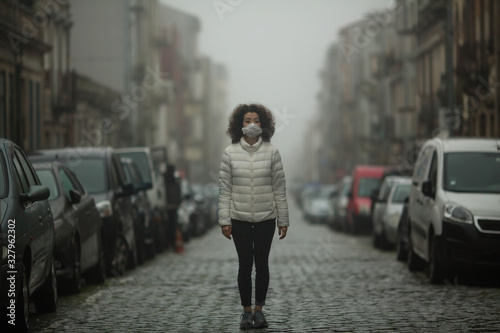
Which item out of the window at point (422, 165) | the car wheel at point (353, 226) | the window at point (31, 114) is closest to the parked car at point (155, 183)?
the window at point (422, 165)

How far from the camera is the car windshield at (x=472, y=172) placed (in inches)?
668

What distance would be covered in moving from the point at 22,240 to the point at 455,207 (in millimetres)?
7066

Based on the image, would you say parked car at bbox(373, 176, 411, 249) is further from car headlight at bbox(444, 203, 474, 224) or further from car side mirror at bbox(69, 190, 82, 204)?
car side mirror at bbox(69, 190, 82, 204)

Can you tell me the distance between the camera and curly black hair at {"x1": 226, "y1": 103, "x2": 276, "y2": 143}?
11.5 meters

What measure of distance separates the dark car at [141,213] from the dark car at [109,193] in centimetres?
80

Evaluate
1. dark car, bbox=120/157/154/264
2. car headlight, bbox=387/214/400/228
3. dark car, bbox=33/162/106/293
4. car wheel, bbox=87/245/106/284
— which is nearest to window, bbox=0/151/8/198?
dark car, bbox=33/162/106/293

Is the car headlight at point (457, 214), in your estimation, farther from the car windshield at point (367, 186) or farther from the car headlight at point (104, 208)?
the car windshield at point (367, 186)

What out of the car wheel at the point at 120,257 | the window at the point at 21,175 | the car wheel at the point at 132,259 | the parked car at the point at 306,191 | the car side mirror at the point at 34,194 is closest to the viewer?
the car side mirror at the point at 34,194

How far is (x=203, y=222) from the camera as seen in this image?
4122 cm

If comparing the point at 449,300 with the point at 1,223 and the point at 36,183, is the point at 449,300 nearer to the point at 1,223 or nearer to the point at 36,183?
the point at 36,183

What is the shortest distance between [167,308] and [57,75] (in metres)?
34.0

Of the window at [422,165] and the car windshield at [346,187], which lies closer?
the window at [422,165]

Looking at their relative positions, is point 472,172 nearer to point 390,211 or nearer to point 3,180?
point 3,180

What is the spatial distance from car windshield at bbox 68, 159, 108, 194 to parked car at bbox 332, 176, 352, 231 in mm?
19790
